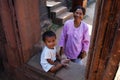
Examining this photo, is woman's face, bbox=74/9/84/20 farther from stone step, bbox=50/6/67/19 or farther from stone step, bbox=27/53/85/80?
stone step, bbox=50/6/67/19

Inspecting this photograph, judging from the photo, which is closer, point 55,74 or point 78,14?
point 55,74

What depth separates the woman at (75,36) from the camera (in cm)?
201

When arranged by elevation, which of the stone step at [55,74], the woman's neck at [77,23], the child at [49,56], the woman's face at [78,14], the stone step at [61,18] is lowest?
the stone step at [61,18]

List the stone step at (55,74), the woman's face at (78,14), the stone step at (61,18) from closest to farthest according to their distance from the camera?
the stone step at (55,74)
the woman's face at (78,14)
the stone step at (61,18)

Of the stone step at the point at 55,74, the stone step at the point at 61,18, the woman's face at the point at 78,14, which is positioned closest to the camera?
the stone step at the point at 55,74

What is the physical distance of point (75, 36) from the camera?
6.75 ft

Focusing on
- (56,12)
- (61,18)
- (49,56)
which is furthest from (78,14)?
(56,12)

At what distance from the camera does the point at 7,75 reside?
2238mm

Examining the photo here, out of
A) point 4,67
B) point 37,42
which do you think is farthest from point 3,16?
point 4,67

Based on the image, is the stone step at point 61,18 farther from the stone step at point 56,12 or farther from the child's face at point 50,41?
the child's face at point 50,41

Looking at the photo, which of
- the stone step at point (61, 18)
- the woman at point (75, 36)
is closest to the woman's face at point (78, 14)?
the woman at point (75, 36)

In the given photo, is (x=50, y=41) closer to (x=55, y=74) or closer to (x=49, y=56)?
(x=49, y=56)

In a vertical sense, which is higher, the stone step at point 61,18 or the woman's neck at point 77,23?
the woman's neck at point 77,23

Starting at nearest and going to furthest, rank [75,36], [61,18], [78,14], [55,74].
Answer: [55,74] < [78,14] < [75,36] < [61,18]
